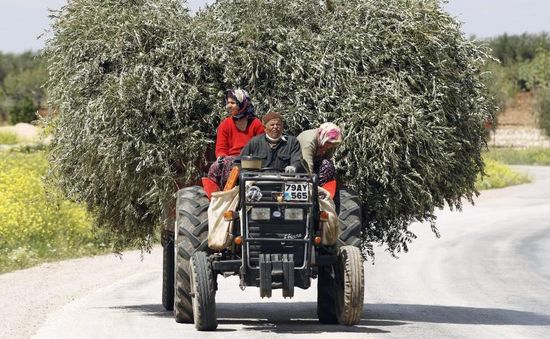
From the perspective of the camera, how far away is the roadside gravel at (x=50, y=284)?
583 inches

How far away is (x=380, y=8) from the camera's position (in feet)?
48.3

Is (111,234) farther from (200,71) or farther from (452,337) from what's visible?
(452,337)

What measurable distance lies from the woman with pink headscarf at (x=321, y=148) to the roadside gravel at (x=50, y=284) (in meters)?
3.20

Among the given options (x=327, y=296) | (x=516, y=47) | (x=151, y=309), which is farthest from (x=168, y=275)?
(x=516, y=47)

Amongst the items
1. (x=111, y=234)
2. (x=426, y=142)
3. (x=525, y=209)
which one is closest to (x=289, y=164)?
(x=426, y=142)

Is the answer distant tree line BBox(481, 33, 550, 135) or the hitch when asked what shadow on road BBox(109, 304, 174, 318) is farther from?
distant tree line BBox(481, 33, 550, 135)

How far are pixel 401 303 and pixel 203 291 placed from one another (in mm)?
5795

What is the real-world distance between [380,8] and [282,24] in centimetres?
107

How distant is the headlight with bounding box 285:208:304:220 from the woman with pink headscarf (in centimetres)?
57

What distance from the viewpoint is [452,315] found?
631 inches

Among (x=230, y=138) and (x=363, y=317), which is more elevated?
(x=230, y=138)

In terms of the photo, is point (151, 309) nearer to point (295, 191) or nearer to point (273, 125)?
point (273, 125)

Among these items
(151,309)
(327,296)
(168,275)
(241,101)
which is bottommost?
(151,309)

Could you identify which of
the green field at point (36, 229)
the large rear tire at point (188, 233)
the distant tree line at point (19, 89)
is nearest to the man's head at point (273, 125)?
the large rear tire at point (188, 233)
